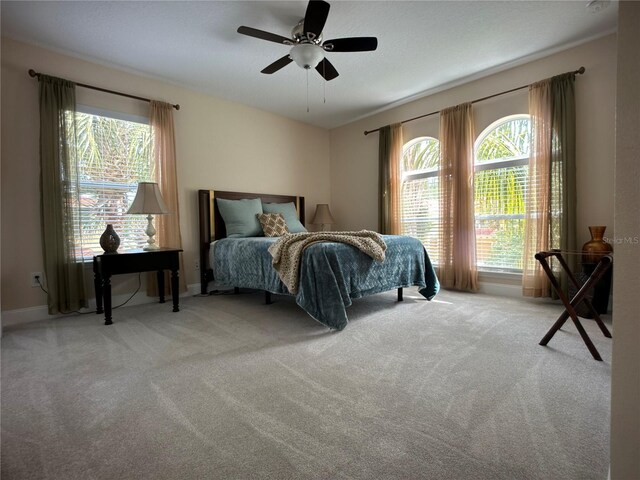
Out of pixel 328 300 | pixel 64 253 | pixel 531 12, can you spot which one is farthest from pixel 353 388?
pixel 531 12

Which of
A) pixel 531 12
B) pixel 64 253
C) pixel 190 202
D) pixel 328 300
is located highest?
pixel 531 12

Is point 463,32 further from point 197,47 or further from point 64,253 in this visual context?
point 64,253

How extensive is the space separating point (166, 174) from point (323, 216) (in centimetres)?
248

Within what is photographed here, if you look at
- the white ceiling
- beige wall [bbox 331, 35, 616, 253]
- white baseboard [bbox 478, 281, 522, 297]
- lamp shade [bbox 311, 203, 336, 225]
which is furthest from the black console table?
white baseboard [bbox 478, 281, 522, 297]

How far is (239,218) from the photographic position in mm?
3979

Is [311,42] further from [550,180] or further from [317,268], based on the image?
[550,180]

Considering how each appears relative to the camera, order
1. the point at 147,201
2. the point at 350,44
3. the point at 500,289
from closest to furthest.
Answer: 1. the point at 350,44
2. the point at 147,201
3. the point at 500,289

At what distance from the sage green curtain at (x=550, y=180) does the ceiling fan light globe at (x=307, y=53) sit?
2389 mm

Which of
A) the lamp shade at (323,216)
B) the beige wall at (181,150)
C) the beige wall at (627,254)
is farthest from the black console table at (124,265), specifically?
the beige wall at (627,254)

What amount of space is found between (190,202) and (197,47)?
70.1 inches

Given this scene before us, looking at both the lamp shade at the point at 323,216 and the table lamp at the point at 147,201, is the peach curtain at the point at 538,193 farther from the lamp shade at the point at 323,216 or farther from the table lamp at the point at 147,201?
the table lamp at the point at 147,201

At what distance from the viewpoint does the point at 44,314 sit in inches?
116

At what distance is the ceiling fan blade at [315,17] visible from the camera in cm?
209

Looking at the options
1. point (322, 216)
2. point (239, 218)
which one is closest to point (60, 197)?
point (239, 218)
